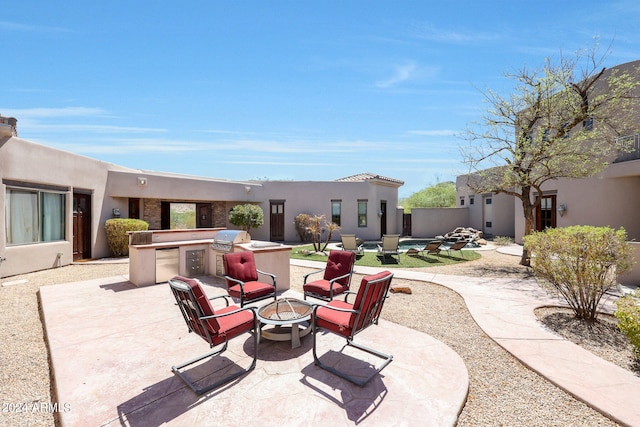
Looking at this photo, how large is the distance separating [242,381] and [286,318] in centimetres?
96

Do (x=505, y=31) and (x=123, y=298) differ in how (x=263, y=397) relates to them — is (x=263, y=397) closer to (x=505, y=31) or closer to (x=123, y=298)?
(x=123, y=298)

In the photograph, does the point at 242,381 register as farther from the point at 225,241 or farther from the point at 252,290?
the point at 225,241

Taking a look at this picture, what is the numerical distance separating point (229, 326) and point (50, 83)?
11913 mm

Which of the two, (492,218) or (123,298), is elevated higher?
(492,218)

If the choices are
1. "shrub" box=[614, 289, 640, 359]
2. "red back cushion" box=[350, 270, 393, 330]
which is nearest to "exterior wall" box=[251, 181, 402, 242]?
"red back cushion" box=[350, 270, 393, 330]

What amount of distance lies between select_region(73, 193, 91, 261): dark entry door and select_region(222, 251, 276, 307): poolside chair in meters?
10.4

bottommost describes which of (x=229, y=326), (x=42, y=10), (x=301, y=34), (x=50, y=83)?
(x=229, y=326)

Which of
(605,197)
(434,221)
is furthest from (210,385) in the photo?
(434,221)

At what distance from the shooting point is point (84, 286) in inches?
298

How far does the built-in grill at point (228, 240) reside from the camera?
311 inches

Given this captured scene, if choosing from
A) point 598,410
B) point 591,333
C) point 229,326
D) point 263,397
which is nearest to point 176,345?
point 229,326

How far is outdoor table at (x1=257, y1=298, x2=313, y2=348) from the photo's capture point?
4.02m

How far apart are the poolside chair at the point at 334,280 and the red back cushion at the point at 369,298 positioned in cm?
158

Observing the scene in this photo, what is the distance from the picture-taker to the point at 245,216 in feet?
56.4
